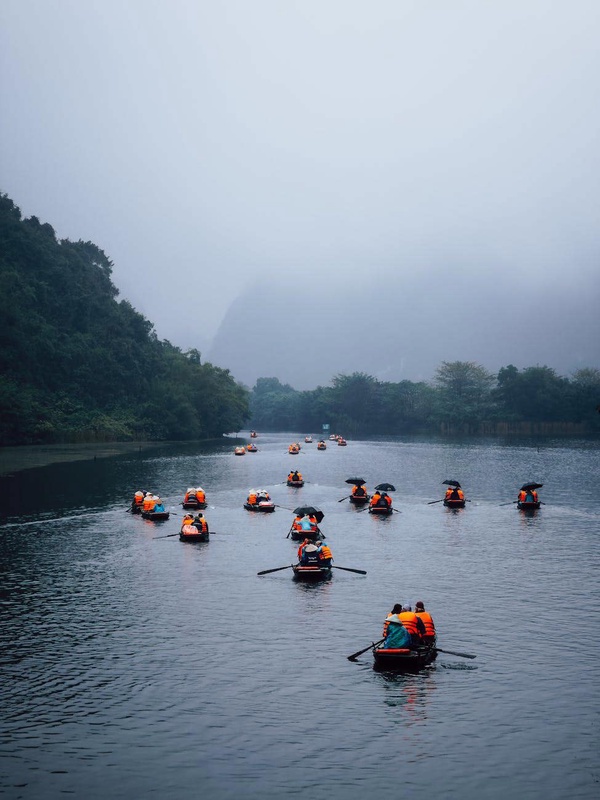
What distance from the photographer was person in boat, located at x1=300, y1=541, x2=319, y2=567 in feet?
148

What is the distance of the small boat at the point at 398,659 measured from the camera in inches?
1147

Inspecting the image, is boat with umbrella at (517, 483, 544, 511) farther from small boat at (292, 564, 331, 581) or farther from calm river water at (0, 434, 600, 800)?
small boat at (292, 564, 331, 581)

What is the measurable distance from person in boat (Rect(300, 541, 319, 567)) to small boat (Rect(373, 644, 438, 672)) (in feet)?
51.3

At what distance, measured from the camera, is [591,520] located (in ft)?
223

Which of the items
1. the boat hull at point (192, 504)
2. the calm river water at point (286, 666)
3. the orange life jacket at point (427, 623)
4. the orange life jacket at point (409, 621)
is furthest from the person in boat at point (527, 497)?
the orange life jacket at point (409, 621)

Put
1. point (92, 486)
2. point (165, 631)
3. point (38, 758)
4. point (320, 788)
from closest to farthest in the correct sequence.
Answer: point (320, 788)
point (38, 758)
point (165, 631)
point (92, 486)

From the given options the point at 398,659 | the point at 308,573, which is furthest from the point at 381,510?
the point at 398,659

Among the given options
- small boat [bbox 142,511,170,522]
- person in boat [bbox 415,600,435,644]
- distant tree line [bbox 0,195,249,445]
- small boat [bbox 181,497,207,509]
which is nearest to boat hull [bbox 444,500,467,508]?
small boat [bbox 181,497,207,509]

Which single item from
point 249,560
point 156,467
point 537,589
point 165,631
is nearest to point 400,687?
point 165,631

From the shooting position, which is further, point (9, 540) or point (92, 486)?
point (92, 486)

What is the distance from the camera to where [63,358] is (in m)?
168

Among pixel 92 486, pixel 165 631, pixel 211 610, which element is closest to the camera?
pixel 165 631

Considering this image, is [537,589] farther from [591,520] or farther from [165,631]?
[591,520]

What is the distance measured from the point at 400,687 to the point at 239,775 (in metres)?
8.24
